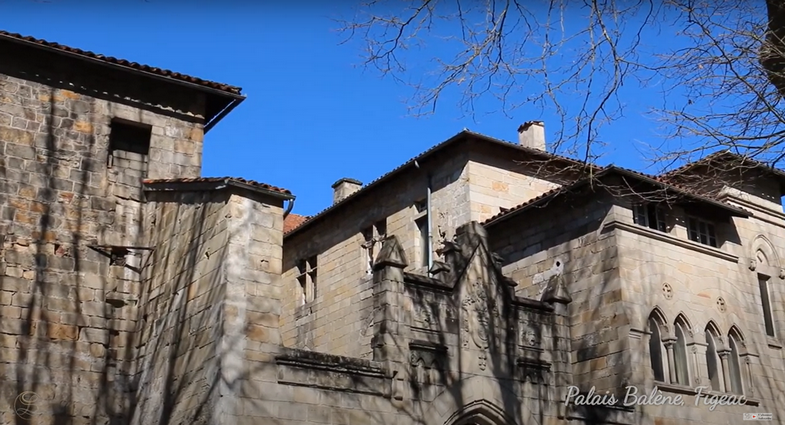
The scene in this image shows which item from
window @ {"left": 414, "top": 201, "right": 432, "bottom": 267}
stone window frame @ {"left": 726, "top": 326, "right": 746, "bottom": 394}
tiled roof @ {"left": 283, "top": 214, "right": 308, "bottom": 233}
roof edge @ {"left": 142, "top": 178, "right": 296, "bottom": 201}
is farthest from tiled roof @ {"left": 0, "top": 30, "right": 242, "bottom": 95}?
tiled roof @ {"left": 283, "top": 214, "right": 308, "bottom": 233}

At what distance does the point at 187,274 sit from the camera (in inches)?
519

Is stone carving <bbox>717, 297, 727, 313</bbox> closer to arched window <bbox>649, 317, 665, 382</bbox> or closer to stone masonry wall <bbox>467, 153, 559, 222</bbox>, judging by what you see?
arched window <bbox>649, 317, 665, 382</bbox>

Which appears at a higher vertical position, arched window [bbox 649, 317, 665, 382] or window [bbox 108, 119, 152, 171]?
window [bbox 108, 119, 152, 171]

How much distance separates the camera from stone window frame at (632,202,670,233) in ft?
58.4

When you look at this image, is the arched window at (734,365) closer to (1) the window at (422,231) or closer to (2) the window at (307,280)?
(1) the window at (422,231)

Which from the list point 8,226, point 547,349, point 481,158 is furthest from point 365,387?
point 481,158

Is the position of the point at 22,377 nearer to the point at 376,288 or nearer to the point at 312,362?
the point at 312,362

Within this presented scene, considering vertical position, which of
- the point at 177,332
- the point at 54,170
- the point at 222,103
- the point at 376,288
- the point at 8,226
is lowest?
the point at 177,332

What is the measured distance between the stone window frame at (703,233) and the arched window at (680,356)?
7.18 ft

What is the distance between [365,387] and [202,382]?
2.45 m

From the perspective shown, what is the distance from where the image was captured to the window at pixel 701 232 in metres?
18.9

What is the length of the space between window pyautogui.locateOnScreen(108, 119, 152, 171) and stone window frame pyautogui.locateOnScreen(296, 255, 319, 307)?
32.3 feet

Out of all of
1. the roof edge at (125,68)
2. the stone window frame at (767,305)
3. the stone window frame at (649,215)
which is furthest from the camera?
the stone window frame at (767,305)

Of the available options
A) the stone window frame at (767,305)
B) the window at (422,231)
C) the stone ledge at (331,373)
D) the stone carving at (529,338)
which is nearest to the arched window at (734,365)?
the stone window frame at (767,305)
